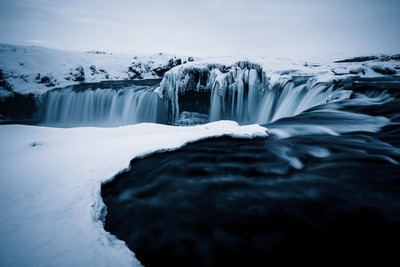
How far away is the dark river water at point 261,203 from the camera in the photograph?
1.63 m

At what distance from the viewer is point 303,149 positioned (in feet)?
12.4

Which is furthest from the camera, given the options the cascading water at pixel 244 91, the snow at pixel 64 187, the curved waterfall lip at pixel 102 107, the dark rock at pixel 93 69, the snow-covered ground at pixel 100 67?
the dark rock at pixel 93 69

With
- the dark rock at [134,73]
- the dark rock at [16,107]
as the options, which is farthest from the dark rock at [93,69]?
the dark rock at [16,107]

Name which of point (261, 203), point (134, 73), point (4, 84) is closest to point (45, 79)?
point (4, 84)

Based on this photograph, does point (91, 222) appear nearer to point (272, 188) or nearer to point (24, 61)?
point (272, 188)

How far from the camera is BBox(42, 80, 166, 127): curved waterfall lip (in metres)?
A: 14.4

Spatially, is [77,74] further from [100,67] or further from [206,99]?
[206,99]

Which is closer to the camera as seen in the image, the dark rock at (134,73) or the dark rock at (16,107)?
the dark rock at (16,107)

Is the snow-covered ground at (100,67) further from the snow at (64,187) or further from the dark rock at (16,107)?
the snow at (64,187)

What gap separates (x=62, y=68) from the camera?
85.6ft

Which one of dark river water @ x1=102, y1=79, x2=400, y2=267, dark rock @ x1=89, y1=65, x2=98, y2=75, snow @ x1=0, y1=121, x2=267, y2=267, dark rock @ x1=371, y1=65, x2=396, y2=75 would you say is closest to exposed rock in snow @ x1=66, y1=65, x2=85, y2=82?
dark rock @ x1=89, y1=65, x2=98, y2=75

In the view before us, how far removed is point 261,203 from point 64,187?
6.89 ft

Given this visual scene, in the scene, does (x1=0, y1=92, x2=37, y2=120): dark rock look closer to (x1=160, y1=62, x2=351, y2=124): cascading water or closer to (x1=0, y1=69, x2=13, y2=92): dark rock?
(x1=0, y1=69, x2=13, y2=92): dark rock

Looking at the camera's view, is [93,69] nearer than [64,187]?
No
